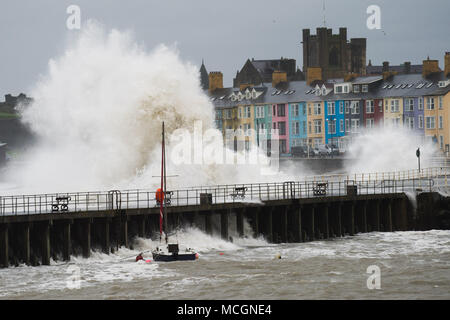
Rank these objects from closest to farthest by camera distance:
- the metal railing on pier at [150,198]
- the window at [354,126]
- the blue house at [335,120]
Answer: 1. the metal railing on pier at [150,198]
2. the window at [354,126]
3. the blue house at [335,120]

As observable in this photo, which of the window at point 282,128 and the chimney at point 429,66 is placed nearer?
the chimney at point 429,66

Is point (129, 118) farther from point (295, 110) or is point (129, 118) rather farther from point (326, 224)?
point (295, 110)

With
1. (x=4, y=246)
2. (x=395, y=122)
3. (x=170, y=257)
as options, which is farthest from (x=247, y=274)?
(x=395, y=122)

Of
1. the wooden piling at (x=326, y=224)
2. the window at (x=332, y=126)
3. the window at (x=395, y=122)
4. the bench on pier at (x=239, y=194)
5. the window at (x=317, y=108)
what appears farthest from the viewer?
the window at (x=317, y=108)

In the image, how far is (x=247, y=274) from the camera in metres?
37.7

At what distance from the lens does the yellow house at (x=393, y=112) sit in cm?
9756

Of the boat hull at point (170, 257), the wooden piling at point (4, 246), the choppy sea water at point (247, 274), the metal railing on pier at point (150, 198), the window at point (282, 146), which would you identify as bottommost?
the choppy sea water at point (247, 274)

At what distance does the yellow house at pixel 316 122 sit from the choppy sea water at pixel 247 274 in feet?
195

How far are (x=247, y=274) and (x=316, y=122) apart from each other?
225 feet

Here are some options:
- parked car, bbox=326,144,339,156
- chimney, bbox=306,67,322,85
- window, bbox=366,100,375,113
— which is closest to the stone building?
chimney, bbox=306,67,322,85

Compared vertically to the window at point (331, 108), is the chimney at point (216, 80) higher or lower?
higher

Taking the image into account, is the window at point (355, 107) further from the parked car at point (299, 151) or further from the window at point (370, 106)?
the parked car at point (299, 151)

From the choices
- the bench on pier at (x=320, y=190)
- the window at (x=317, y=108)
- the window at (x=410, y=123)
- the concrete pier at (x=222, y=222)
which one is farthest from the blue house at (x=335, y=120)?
the bench on pier at (x=320, y=190)
